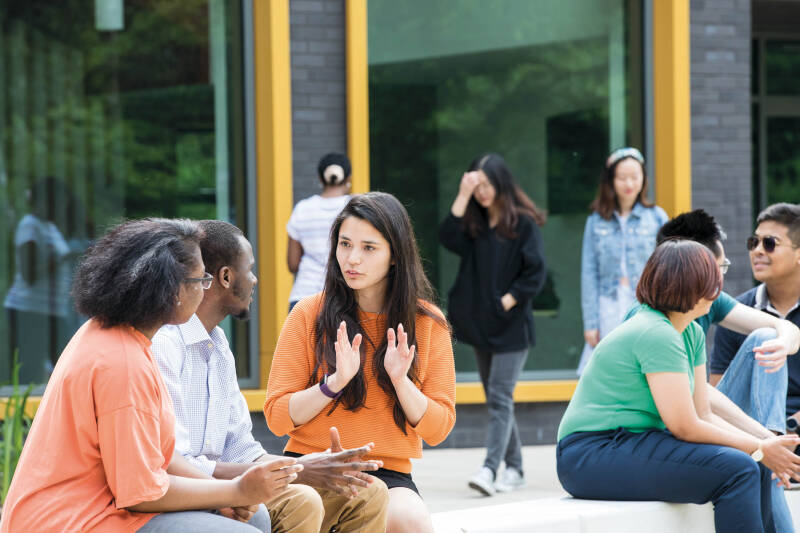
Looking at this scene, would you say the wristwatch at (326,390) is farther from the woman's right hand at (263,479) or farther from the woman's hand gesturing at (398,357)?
the woman's right hand at (263,479)

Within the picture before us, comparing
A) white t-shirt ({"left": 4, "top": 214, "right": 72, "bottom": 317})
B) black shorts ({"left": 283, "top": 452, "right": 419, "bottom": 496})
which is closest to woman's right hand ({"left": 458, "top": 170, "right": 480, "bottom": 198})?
black shorts ({"left": 283, "top": 452, "right": 419, "bottom": 496})

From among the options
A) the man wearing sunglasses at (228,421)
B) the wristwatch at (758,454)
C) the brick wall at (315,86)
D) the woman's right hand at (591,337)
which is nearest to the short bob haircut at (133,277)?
the man wearing sunglasses at (228,421)

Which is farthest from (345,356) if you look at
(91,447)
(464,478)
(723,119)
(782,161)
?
(782,161)

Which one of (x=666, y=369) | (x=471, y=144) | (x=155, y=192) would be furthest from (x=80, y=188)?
(x=666, y=369)

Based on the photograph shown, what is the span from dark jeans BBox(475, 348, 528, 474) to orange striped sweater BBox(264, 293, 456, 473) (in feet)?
7.39

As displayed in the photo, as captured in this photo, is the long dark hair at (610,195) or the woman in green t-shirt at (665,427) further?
the long dark hair at (610,195)

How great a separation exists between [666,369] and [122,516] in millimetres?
1986

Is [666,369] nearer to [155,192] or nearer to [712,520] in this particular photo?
[712,520]

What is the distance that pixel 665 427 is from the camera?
13.4 feet

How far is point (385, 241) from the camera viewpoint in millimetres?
3613

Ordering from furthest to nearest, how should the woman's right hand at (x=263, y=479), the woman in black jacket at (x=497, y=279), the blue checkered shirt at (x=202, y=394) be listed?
the woman in black jacket at (x=497, y=279)
the blue checkered shirt at (x=202, y=394)
the woman's right hand at (x=263, y=479)

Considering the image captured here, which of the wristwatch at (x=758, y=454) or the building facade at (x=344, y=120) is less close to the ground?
the building facade at (x=344, y=120)

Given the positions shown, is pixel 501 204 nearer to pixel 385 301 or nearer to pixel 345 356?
pixel 385 301

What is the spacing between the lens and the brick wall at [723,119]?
25.2 feet
